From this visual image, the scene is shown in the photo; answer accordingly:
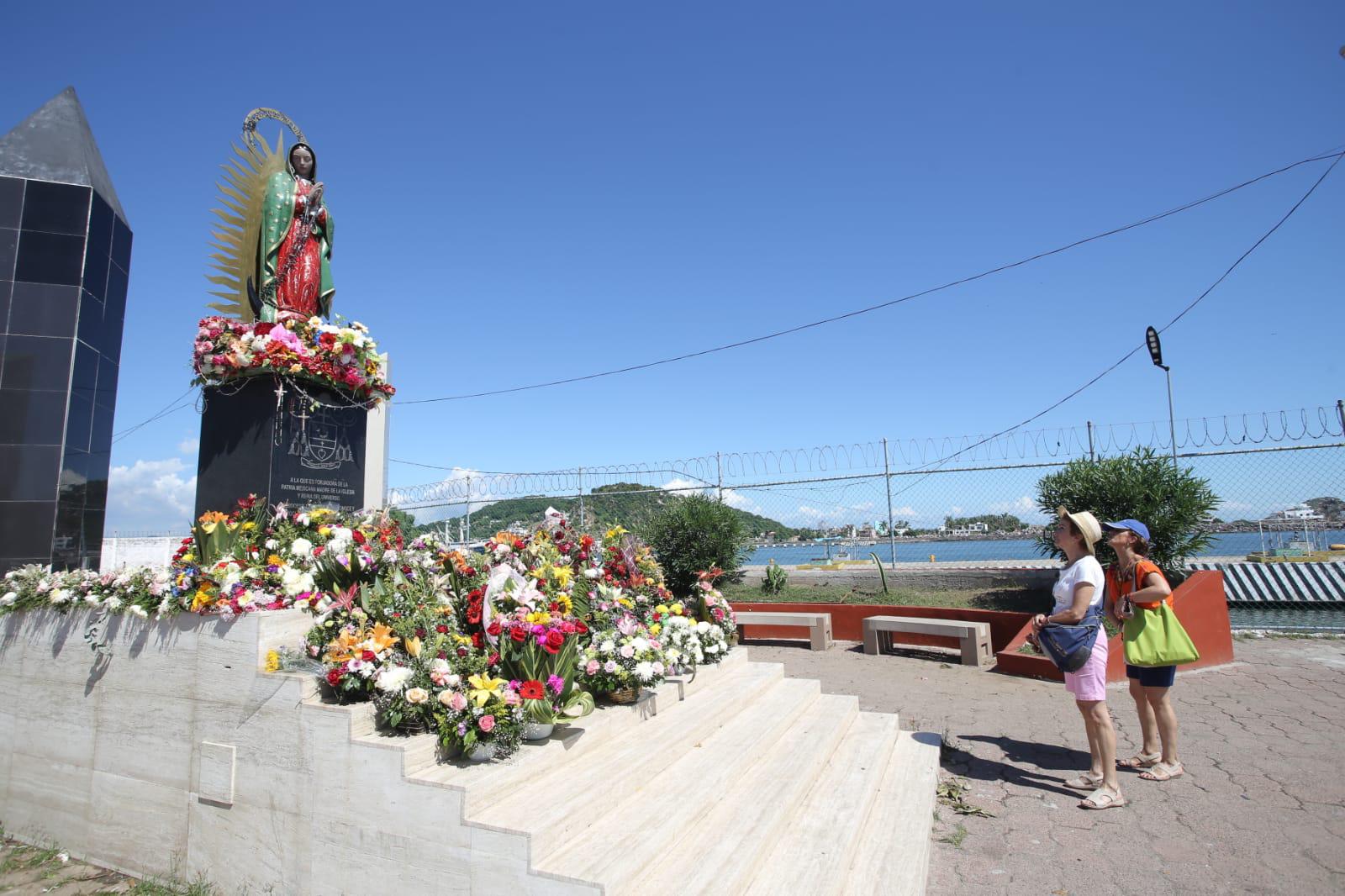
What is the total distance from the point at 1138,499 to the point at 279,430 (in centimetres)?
924

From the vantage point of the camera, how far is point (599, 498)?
492 inches

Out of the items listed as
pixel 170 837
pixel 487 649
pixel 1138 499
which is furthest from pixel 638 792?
pixel 1138 499

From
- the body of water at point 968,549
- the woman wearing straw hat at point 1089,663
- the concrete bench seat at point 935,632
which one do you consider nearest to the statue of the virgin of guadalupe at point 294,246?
the woman wearing straw hat at point 1089,663

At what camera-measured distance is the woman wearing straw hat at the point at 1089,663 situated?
4207 mm

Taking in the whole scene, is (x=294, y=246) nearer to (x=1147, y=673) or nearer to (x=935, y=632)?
(x=1147, y=673)

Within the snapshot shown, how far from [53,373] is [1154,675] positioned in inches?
449

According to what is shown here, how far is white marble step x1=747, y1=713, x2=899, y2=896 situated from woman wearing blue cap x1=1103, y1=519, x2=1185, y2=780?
1610mm

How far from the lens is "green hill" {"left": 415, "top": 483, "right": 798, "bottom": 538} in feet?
38.6

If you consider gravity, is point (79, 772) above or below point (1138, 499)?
below

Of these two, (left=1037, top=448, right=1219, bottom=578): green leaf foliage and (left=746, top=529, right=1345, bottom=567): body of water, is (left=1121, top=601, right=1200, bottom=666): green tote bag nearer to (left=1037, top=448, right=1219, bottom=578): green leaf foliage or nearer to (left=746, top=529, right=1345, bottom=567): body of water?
(left=1037, top=448, right=1219, bottom=578): green leaf foliage

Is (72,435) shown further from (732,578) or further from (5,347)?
(732,578)

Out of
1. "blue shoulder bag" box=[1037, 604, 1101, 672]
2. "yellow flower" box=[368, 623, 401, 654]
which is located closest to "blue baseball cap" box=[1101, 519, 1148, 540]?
"blue shoulder bag" box=[1037, 604, 1101, 672]

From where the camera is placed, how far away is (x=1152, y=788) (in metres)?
4.40

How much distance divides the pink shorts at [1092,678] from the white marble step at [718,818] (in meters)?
1.58
